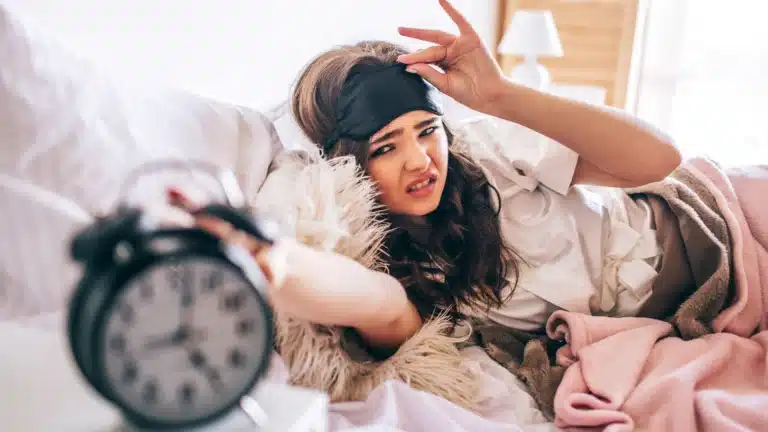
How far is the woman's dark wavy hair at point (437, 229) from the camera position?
85cm

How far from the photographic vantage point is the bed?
2.04 ft

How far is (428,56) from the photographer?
0.91 m

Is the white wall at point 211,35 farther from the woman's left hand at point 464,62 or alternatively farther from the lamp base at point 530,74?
the lamp base at point 530,74

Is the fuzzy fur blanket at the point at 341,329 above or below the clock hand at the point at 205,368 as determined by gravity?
below

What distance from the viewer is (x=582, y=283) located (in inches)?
38.8

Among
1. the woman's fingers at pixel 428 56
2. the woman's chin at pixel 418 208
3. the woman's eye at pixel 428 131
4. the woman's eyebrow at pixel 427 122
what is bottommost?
the woman's chin at pixel 418 208

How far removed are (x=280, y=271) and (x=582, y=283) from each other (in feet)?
2.07

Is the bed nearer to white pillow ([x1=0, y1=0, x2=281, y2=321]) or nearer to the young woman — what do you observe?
white pillow ([x1=0, y1=0, x2=281, y2=321])

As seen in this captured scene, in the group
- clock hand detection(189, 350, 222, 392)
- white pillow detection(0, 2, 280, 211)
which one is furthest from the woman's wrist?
clock hand detection(189, 350, 222, 392)

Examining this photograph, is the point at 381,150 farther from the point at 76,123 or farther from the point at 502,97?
the point at 76,123

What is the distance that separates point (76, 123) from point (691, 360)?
858mm

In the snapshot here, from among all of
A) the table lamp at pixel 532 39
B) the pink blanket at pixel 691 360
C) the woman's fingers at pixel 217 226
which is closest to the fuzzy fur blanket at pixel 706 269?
the pink blanket at pixel 691 360

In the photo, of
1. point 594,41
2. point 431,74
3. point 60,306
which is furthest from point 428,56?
point 594,41

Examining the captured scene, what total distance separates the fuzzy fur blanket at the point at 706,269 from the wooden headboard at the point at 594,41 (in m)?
1.43
